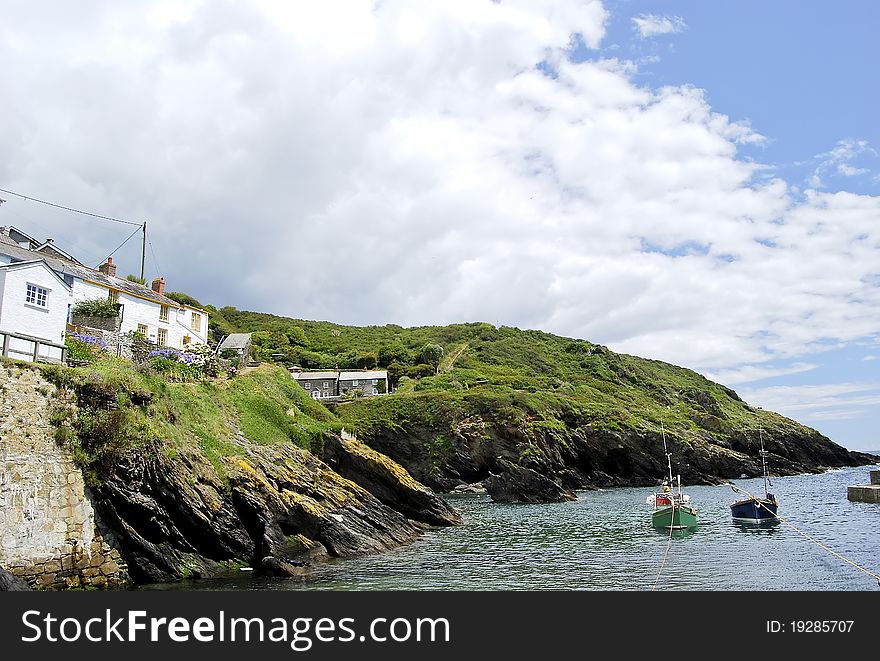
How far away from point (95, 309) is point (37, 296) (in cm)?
1003

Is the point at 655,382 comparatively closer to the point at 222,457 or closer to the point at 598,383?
the point at 598,383

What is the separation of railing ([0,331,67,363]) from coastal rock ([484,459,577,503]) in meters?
44.8

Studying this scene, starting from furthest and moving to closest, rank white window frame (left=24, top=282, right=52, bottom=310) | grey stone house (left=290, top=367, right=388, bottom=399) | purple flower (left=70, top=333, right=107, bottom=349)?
grey stone house (left=290, top=367, right=388, bottom=399)
purple flower (left=70, top=333, right=107, bottom=349)
white window frame (left=24, top=282, right=52, bottom=310)

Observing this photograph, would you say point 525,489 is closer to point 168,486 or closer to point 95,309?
point 95,309

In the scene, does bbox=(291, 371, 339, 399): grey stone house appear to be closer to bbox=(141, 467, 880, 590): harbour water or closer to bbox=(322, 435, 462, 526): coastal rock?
bbox=(141, 467, 880, 590): harbour water

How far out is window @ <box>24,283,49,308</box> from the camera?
3159 cm

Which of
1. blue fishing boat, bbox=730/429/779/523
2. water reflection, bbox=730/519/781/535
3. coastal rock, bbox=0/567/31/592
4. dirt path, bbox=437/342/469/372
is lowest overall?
water reflection, bbox=730/519/781/535

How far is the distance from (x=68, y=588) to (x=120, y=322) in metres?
25.4

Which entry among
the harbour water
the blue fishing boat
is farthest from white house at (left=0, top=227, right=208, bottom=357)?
the blue fishing boat

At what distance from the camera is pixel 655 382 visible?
14275cm

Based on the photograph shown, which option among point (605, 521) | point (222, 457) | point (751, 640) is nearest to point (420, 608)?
point (751, 640)

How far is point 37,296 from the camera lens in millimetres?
32062

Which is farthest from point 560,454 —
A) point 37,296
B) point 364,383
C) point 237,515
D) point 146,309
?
point 37,296

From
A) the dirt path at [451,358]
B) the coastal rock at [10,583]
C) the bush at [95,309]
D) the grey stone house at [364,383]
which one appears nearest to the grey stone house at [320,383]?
the grey stone house at [364,383]
